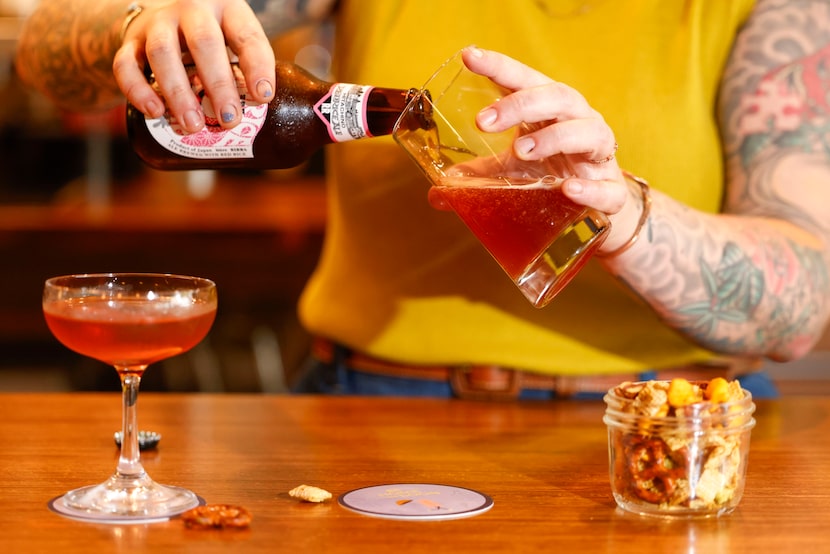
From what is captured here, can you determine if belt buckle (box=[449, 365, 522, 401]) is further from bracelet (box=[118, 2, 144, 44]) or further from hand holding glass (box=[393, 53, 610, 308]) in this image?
bracelet (box=[118, 2, 144, 44])

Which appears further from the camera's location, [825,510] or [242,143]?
[242,143]

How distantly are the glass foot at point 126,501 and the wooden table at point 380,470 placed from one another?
0.02m

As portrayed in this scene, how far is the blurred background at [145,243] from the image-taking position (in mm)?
3734

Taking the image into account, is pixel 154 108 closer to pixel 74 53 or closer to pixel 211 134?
pixel 211 134

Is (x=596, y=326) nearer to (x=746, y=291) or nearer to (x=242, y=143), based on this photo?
(x=746, y=291)

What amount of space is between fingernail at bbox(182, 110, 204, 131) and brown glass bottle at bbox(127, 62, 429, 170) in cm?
3

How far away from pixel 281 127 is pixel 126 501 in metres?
0.45

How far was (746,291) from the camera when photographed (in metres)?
1.43

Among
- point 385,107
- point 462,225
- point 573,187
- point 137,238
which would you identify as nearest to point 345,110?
point 385,107

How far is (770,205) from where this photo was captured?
149cm

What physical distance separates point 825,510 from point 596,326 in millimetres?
574

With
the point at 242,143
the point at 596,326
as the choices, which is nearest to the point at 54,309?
the point at 242,143

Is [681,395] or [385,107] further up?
[385,107]

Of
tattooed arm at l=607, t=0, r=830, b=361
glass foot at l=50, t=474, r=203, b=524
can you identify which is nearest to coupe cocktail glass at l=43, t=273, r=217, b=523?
glass foot at l=50, t=474, r=203, b=524
